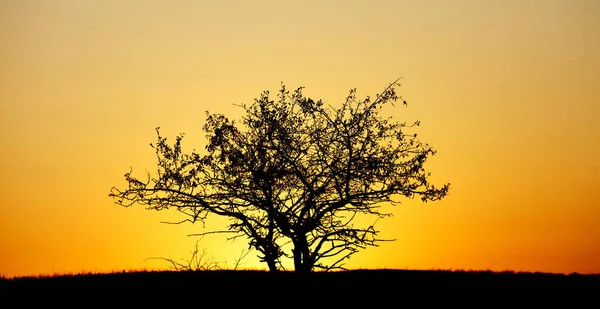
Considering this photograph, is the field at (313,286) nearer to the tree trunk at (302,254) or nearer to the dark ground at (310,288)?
the dark ground at (310,288)

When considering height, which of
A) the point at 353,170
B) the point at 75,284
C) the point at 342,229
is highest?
the point at 353,170

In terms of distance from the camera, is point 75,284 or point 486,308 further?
point 75,284

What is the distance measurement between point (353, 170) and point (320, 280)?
510 centimetres

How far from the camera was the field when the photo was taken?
72.7 feet

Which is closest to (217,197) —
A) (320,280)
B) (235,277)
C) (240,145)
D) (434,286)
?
(240,145)

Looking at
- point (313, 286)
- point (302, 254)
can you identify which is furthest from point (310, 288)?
point (302, 254)

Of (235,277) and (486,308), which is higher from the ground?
(235,277)

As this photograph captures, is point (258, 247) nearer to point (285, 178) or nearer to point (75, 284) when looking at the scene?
point (285, 178)

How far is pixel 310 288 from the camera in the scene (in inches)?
901

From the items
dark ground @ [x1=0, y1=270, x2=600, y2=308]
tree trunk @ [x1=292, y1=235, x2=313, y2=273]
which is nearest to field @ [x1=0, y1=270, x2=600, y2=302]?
dark ground @ [x1=0, y1=270, x2=600, y2=308]

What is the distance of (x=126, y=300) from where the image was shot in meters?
21.4

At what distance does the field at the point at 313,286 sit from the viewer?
72.7 feet

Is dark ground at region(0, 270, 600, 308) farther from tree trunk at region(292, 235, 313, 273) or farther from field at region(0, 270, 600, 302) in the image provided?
tree trunk at region(292, 235, 313, 273)

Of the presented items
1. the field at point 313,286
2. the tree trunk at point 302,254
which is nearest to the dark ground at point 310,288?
the field at point 313,286
